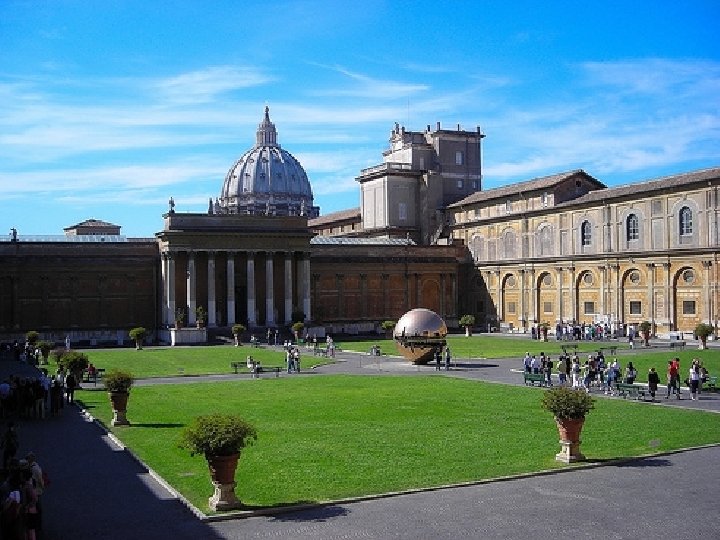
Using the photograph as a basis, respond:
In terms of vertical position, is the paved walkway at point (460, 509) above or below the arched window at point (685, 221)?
below

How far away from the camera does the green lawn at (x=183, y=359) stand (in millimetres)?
41094

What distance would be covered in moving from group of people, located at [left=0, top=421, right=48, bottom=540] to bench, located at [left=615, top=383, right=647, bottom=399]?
21713 millimetres

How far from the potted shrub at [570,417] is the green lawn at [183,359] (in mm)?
24390

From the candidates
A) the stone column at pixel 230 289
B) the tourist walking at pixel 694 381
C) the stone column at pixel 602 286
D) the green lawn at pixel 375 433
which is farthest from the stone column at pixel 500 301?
the tourist walking at pixel 694 381

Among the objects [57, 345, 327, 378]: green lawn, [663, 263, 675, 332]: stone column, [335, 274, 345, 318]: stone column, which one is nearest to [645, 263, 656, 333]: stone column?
[663, 263, 675, 332]: stone column

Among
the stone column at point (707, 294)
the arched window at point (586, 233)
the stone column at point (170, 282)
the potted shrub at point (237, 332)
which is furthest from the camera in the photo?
the arched window at point (586, 233)

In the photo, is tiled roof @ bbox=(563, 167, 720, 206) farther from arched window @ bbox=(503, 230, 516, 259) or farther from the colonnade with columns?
the colonnade with columns

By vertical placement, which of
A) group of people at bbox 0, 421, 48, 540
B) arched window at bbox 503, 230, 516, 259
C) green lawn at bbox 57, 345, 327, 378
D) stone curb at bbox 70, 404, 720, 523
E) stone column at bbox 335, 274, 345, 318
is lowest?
stone curb at bbox 70, 404, 720, 523

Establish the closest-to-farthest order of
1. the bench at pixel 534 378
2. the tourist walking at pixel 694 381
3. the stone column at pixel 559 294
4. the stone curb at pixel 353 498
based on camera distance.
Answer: the stone curb at pixel 353 498
the tourist walking at pixel 694 381
the bench at pixel 534 378
the stone column at pixel 559 294

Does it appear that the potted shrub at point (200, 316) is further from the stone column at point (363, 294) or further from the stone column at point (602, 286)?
the stone column at point (602, 286)

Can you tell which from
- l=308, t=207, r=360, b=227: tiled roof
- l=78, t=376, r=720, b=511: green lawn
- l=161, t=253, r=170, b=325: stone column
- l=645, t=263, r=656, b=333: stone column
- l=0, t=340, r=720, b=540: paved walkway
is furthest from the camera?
l=308, t=207, r=360, b=227: tiled roof

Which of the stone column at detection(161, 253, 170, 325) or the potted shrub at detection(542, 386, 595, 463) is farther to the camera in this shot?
the stone column at detection(161, 253, 170, 325)

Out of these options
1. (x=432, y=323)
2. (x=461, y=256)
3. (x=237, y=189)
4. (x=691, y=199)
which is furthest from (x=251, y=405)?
(x=237, y=189)

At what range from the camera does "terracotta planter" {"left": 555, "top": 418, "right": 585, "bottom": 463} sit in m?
18.0
